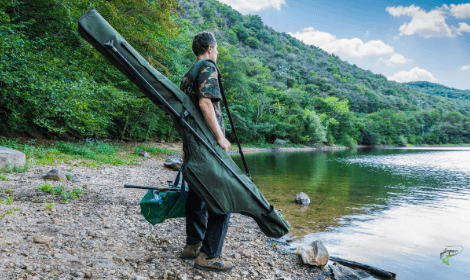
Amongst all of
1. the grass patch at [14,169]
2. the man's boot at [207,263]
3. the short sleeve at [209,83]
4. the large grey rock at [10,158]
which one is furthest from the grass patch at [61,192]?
the short sleeve at [209,83]

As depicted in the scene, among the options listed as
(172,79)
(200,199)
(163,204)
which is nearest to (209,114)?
(200,199)

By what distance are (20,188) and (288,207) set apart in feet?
18.8

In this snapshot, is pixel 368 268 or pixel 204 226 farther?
pixel 368 268

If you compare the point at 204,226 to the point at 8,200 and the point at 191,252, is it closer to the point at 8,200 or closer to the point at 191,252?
the point at 191,252

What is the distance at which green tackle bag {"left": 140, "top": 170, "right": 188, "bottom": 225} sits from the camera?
2723mm

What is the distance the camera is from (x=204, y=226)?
2811mm

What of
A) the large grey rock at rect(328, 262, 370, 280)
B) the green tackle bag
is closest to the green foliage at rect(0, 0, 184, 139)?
the green tackle bag

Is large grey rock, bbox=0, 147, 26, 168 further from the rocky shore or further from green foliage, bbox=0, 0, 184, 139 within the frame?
green foliage, bbox=0, 0, 184, 139

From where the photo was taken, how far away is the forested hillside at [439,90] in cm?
14575

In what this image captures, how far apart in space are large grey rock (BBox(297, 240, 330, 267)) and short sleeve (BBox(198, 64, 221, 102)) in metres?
2.45

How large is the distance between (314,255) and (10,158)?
21.7 feet

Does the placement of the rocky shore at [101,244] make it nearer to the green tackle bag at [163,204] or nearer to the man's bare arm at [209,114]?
the green tackle bag at [163,204]

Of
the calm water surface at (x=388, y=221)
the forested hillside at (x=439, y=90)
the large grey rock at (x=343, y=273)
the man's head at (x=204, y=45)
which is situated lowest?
the calm water surface at (x=388, y=221)

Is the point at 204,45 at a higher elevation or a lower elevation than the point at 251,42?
lower
